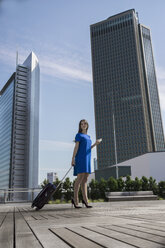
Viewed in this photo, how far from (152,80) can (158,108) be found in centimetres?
1503

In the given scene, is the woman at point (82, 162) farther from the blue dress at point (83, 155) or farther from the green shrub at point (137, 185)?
the green shrub at point (137, 185)

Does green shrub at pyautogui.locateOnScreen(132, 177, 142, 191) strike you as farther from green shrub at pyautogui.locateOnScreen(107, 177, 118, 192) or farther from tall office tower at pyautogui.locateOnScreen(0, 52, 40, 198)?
tall office tower at pyautogui.locateOnScreen(0, 52, 40, 198)

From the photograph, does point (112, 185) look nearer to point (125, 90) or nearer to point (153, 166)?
point (153, 166)

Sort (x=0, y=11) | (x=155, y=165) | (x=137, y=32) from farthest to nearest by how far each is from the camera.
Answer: (x=137, y=32)
(x=155, y=165)
(x=0, y=11)

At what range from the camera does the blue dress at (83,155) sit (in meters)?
4.84

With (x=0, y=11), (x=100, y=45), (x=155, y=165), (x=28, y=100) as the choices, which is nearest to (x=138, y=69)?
(x=100, y=45)

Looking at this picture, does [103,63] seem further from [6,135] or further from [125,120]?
[6,135]

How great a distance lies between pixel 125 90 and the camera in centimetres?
10994

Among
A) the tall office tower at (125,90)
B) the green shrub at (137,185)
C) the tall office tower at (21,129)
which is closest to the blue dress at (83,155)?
the green shrub at (137,185)

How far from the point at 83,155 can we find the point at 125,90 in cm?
10860

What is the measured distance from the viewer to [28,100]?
115 meters

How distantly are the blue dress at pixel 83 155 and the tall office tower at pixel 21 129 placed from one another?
105 meters

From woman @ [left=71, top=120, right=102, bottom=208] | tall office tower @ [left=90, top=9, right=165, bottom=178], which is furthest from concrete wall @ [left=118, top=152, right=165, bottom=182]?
tall office tower @ [left=90, top=9, right=165, bottom=178]

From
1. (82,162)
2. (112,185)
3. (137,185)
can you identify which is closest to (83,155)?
(82,162)
